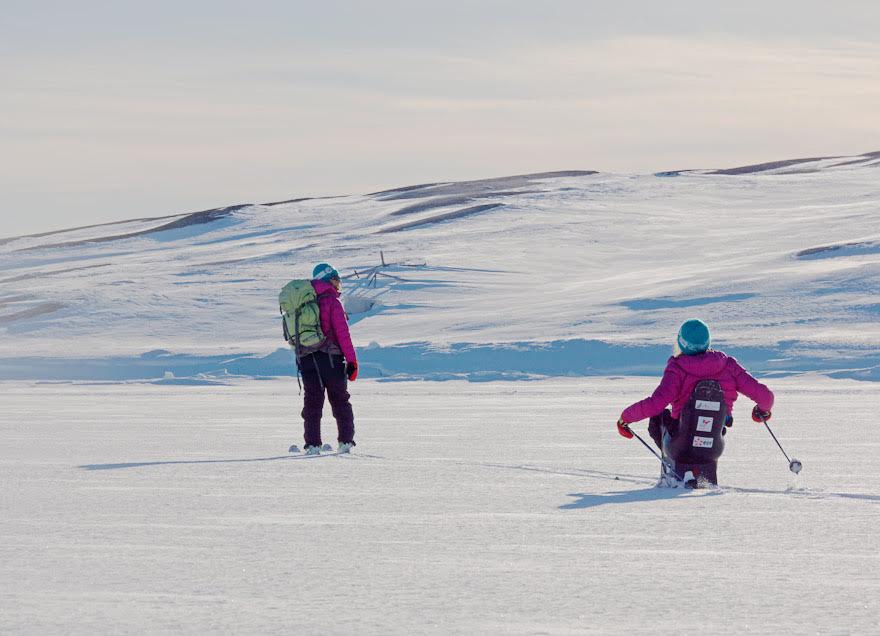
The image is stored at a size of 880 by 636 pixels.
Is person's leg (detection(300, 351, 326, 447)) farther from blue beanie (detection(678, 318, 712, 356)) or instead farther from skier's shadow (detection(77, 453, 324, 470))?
blue beanie (detection(678, 318, 712, 356))

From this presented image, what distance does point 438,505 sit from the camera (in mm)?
6176

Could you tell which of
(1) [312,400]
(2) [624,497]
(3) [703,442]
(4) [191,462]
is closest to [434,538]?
(2) [624,497]

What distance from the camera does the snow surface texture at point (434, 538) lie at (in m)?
3.86

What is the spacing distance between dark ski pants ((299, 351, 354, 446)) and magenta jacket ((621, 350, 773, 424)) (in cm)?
256

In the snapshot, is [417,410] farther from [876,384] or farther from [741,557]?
[741,557]

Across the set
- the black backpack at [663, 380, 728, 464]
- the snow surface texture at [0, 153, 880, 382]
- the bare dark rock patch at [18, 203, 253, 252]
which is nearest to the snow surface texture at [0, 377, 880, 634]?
the black backpack at [663, 380, 728, 464]

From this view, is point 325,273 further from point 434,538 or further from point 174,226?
point 174,226

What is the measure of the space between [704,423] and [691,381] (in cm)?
24

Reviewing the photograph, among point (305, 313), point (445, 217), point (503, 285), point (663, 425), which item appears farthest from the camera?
point (445, 217)

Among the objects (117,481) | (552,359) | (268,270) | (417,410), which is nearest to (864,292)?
(552,359)

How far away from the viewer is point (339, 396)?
30.0 ft

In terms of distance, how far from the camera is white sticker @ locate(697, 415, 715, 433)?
7078mm

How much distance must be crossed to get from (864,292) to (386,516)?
69.8ft

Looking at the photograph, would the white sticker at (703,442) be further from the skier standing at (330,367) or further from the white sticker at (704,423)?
the skier standing at (330,367)
